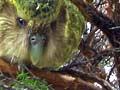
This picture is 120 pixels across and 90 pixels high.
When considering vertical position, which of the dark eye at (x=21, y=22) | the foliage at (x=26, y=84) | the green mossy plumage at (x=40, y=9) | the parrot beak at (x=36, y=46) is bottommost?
the foliage at (x=26, y=84)

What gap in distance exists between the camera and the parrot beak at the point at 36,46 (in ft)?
4.28

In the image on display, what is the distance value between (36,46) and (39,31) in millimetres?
59

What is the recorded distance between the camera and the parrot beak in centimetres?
130

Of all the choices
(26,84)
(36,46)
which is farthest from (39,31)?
(26,84)

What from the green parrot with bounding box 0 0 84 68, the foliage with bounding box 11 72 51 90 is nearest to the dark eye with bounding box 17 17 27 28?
the green parrot with bounding box 0 0 84 68

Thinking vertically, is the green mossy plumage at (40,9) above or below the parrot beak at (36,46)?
above

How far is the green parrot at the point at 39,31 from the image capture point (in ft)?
4.01

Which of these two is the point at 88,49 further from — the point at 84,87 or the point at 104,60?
the point at 84,87

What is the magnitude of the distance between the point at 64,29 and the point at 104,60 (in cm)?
26

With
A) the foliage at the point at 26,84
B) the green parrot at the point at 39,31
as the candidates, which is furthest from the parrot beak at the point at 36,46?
the foliage at the point at 26,84

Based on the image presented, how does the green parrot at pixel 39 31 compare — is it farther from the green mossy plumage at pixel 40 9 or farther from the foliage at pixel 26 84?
the foliage at pixel 26 84

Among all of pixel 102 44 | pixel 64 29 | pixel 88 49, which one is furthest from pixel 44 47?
pixel 102 44

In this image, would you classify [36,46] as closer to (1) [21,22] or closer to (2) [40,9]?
(1) [21,22]

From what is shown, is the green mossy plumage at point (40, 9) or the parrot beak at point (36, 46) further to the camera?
the parrot beak at point (36, 46)
